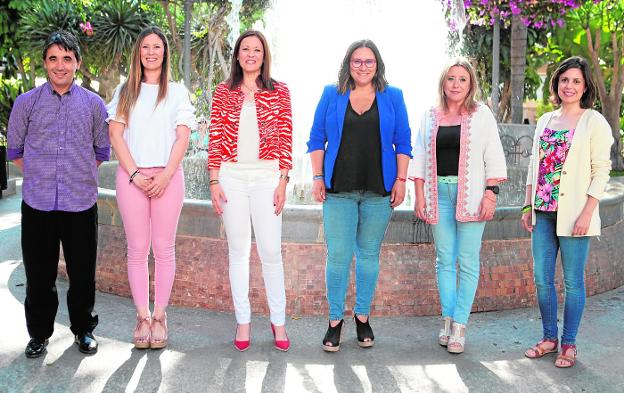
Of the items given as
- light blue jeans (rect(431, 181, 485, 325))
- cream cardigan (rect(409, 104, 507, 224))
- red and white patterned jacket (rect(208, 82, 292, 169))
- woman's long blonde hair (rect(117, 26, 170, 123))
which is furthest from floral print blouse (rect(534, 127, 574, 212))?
woman's long blonde hair (rect(117, 26, 170, 123))

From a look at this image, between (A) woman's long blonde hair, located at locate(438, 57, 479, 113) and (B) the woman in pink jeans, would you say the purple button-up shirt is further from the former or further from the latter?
(A) woman's long blonde hair, located at locate(438, 57, 479, 113)

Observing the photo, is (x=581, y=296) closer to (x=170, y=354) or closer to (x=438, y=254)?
(x=438, y=254)

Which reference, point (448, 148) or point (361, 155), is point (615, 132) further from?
point (361, 155)

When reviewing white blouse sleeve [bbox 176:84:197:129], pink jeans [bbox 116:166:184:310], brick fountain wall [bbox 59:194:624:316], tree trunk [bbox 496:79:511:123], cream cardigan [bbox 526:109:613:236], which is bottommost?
brick fountain wall [bbox 59:194:624:316]

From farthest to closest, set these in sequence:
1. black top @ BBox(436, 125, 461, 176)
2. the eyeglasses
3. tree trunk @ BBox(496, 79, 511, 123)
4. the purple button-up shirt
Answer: tree trunk @ BBox(496, 79, 511, 123) → black top @ BBox(436, 125, 461, 176) → the eyeglasses → the purple button-up shirt

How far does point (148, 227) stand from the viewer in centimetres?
436

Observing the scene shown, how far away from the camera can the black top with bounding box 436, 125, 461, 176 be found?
14.6 ft

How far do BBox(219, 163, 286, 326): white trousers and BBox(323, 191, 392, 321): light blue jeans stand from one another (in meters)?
0.32

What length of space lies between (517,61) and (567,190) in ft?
42.8

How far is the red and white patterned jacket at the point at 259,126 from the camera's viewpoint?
4230mm

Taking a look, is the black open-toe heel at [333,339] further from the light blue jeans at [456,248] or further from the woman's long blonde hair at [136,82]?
the woman's long blonde hair at [136,82]

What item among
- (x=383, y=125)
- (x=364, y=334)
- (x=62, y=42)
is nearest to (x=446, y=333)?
(x=364, y=334)

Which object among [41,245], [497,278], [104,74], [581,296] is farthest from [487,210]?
[104,74]

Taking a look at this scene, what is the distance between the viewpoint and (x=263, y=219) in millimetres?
4289
